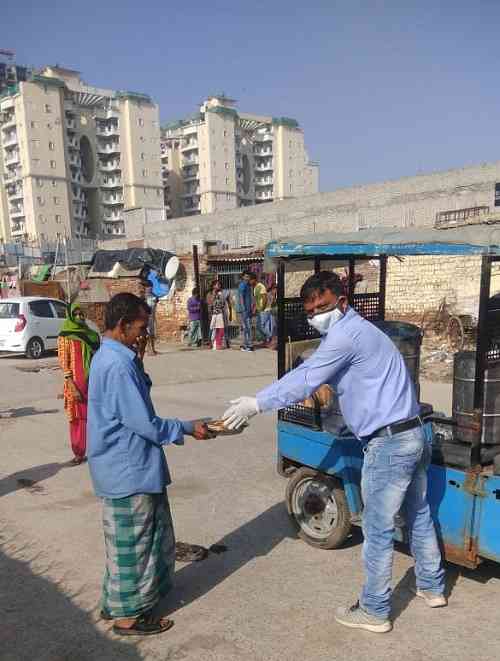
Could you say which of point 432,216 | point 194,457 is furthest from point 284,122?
point 194,457

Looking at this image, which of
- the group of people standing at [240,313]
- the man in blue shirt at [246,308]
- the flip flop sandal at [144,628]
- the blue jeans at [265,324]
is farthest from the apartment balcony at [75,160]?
the flip flop sandal at [144,628]

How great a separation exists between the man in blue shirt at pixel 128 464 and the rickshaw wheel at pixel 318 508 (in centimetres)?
129

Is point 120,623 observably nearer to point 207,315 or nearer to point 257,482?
point 257,482

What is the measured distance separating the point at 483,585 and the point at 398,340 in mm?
1720

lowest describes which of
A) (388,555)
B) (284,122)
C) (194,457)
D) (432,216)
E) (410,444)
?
(194,457)

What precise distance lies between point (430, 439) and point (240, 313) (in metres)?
10.4

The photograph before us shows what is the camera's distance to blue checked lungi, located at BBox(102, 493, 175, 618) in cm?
280

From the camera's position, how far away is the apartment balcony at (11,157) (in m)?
75.9

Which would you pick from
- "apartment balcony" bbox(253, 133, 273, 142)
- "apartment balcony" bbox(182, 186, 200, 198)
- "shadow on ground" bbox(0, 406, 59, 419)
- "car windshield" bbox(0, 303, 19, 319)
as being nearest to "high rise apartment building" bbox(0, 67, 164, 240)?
"apartment balcony" bbox(182, 186, 200, 198)

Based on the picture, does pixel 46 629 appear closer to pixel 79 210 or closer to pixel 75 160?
pixel 79 210

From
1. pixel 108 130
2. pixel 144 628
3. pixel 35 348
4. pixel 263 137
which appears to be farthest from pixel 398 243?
pixel 263 137

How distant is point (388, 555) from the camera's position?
2.80m

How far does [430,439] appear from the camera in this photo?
3418mm

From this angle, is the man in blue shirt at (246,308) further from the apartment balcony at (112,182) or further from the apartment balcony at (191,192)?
the apartment balcony at (191,192)
